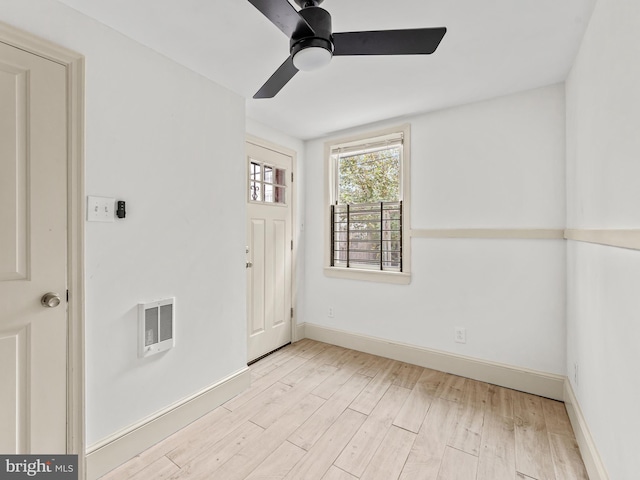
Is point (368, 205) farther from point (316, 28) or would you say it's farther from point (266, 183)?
point (316, 28)

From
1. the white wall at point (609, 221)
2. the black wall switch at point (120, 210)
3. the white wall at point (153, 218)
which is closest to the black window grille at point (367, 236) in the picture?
the white wall at point (153, 218)

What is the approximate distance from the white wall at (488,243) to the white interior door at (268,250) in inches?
38.6

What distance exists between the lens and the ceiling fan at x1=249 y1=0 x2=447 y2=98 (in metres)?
1.19

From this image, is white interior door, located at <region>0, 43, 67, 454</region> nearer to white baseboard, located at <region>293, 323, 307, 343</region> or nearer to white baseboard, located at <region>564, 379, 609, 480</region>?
white baseboard, located at <region>293, 323, 307, 343</region>

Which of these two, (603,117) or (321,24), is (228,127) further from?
(603,117)

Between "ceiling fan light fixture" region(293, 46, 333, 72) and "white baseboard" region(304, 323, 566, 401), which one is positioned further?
"white baseboard" region(304, 323, 566, 401)

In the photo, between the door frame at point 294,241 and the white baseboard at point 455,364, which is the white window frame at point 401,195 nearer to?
the door frame at point 294,241

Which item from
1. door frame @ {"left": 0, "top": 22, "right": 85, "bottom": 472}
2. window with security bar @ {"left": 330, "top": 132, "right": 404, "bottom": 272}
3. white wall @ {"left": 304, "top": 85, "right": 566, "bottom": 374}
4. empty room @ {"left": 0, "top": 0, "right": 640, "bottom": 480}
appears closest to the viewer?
empty room @ {"left": 0, "top": 0, "right": 640, "bottom": 480}

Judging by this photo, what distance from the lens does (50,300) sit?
1.37 m

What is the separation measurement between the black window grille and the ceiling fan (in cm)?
177

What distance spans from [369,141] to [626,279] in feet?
7.89

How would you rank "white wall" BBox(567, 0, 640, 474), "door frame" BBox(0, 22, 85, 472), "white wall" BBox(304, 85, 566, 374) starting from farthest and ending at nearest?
"white wall" BBox(304, 85, 566, 374) < "door frame" BBox(0, 22, 85, 472) < "white wall" BBox(567, 0, 640, 474)

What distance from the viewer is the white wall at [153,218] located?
1539mm

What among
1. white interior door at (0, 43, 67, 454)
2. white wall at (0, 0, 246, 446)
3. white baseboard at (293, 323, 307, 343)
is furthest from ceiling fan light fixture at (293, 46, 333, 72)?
white baseboard at (293, 323, 307, 343)
